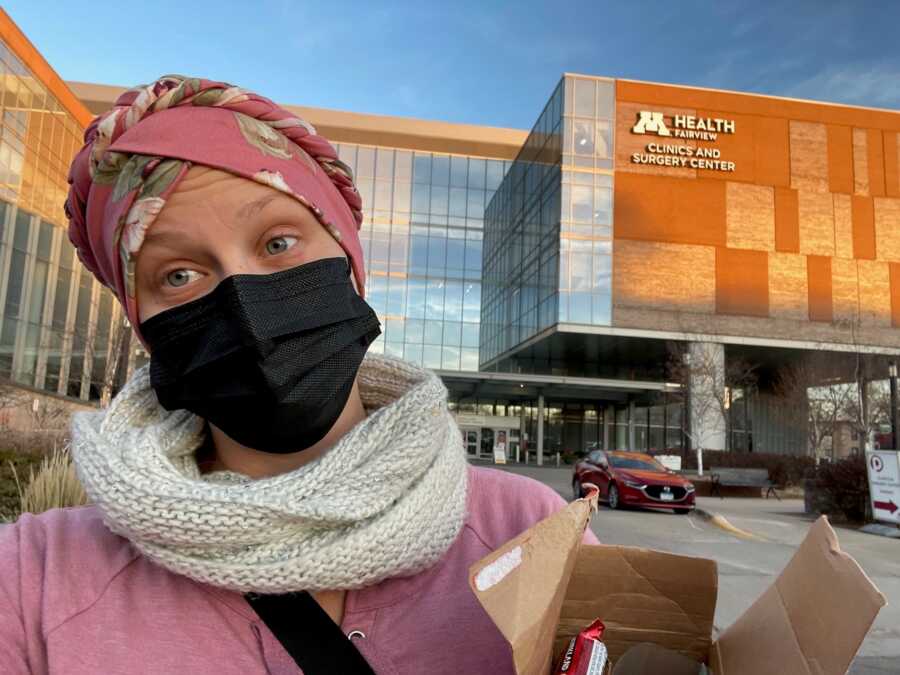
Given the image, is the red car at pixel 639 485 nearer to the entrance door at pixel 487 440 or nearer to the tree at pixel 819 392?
the tree at pixel 819 392

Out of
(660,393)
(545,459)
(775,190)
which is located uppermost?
(775,190)

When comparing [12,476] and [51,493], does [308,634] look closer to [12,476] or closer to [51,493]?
[51,493]

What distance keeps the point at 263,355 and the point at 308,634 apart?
1.70ft

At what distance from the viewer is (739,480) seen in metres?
20.4

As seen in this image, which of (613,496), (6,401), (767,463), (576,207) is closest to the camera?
(613,496)

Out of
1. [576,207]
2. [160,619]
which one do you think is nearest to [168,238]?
[160,619]

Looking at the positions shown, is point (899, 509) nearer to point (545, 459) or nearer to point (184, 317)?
point (184, 317)

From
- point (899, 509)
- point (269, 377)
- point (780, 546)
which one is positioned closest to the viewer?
point (269, 377)

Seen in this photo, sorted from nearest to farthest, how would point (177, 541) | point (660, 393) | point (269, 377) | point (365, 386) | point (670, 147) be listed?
point (177, 541)
point (269, 377)
point (365, 386)
point (670, 147)
point (660, 393)

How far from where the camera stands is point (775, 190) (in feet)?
115

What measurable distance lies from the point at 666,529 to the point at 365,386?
1096 cm

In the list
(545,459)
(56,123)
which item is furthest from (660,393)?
(56,123)

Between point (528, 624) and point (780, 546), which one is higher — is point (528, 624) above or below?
above

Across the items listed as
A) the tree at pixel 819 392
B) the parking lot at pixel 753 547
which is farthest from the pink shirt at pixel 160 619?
the tree at pixel 819 392
